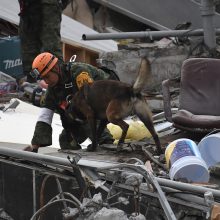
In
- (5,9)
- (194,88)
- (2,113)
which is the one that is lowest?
(2,113)

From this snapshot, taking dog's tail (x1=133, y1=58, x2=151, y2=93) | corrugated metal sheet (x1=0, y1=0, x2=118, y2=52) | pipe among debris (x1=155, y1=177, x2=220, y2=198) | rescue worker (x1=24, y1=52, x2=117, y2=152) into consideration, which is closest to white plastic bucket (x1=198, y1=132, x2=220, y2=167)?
dog's tail (x1=133, y1=58, x2=151, y2=93)

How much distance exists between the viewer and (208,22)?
A: 27.2ft

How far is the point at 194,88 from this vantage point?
17.7ft

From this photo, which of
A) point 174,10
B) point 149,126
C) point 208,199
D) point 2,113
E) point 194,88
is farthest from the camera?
point 174,10

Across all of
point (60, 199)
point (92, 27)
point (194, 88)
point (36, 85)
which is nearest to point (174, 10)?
point (92, 27)

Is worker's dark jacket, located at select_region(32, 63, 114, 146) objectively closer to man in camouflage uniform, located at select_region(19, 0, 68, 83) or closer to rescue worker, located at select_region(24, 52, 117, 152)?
rescue worker, located at select_region(24, 52, 117, 152)

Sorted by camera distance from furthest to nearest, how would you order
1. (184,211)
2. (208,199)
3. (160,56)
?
(160,56), (184,211), (208,199)

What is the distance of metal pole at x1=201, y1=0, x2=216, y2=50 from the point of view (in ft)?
26.8

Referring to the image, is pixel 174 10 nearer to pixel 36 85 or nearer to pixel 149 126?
pixel 36 85

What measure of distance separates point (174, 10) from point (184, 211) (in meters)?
12.9

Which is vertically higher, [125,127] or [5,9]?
[5,9]

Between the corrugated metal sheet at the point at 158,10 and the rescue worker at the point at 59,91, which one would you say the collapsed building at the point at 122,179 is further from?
the corrugated metal sheet at the point at 158,10

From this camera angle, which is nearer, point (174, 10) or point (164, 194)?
point (164, 194)

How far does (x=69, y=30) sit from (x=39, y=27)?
4.45m
